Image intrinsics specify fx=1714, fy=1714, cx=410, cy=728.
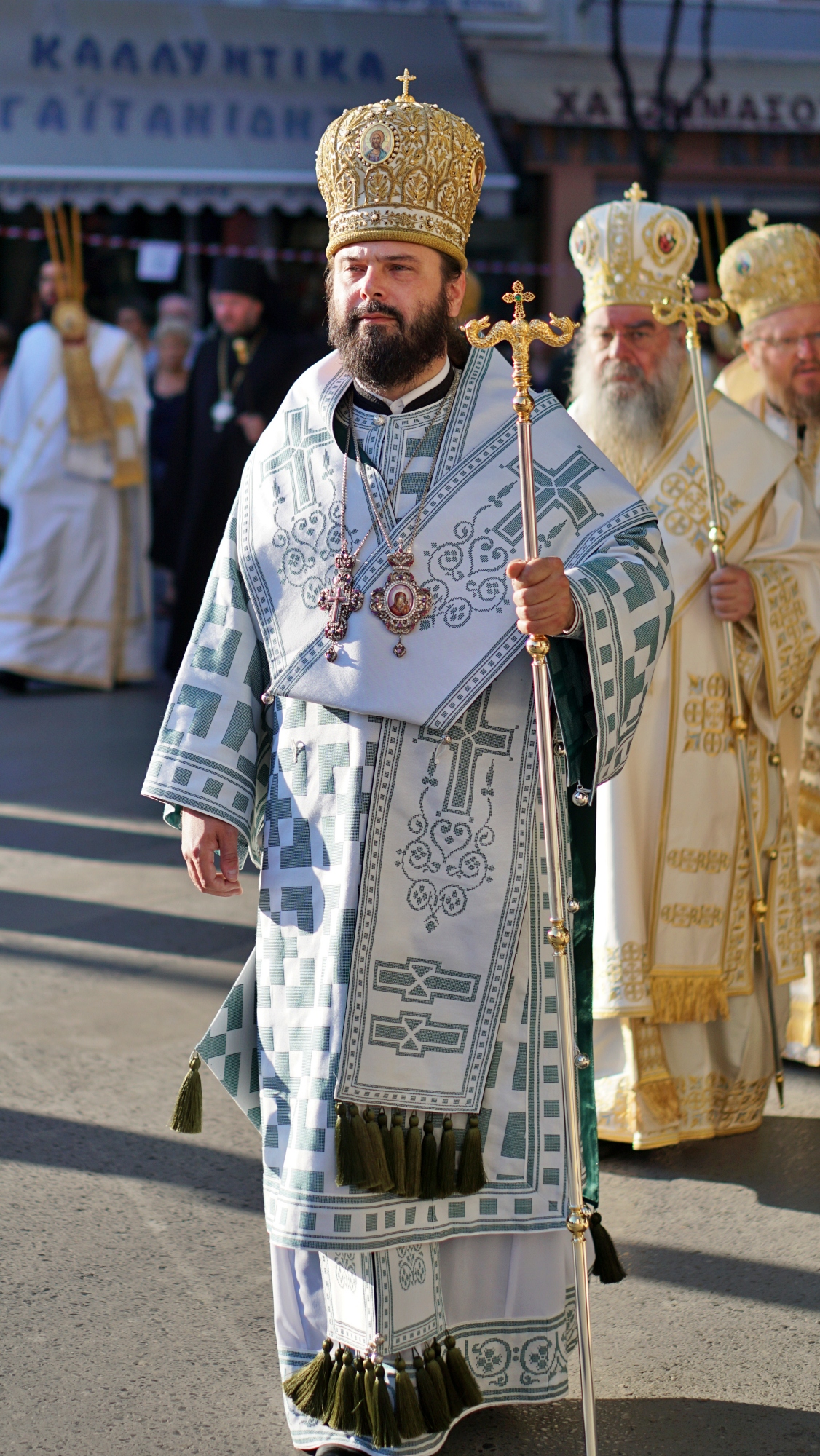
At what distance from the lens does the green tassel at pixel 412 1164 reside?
272 cm

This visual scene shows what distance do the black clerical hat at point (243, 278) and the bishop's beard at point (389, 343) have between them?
6.71 m

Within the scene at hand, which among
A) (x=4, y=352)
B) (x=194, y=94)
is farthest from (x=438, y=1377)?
(x=194, y=94)

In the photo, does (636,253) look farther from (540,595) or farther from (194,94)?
(194,94)

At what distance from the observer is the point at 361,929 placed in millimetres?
2762

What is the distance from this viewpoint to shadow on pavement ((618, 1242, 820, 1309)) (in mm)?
3379

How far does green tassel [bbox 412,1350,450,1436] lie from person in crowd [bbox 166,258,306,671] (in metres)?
7.32

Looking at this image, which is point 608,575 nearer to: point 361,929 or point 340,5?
point 361,929

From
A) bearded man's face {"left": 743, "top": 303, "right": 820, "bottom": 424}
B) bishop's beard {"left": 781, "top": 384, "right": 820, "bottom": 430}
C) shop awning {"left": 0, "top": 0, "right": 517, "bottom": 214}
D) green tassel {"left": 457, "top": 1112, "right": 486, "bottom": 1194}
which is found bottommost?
green tassel {"left": 457, "top": 1112, "right": 486, "bottom": 1194}

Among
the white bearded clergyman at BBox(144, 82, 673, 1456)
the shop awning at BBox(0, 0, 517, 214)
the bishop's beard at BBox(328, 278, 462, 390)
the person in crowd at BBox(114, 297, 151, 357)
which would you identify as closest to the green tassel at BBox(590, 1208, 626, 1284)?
the white bearded clergyman at BBox(144, 82, 673, 1456)

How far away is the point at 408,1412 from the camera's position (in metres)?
2.71

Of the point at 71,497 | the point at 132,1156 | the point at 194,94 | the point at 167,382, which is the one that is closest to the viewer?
the point at 132,1156

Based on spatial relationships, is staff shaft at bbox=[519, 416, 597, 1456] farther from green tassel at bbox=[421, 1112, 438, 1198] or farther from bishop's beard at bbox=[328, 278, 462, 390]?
bishop's beard at bbox=[328, 278, 462, 390]

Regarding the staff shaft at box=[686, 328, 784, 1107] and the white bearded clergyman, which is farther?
the staff shaft at box=[686, 328, 784, 1107]

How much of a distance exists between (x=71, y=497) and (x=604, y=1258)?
859 cm
